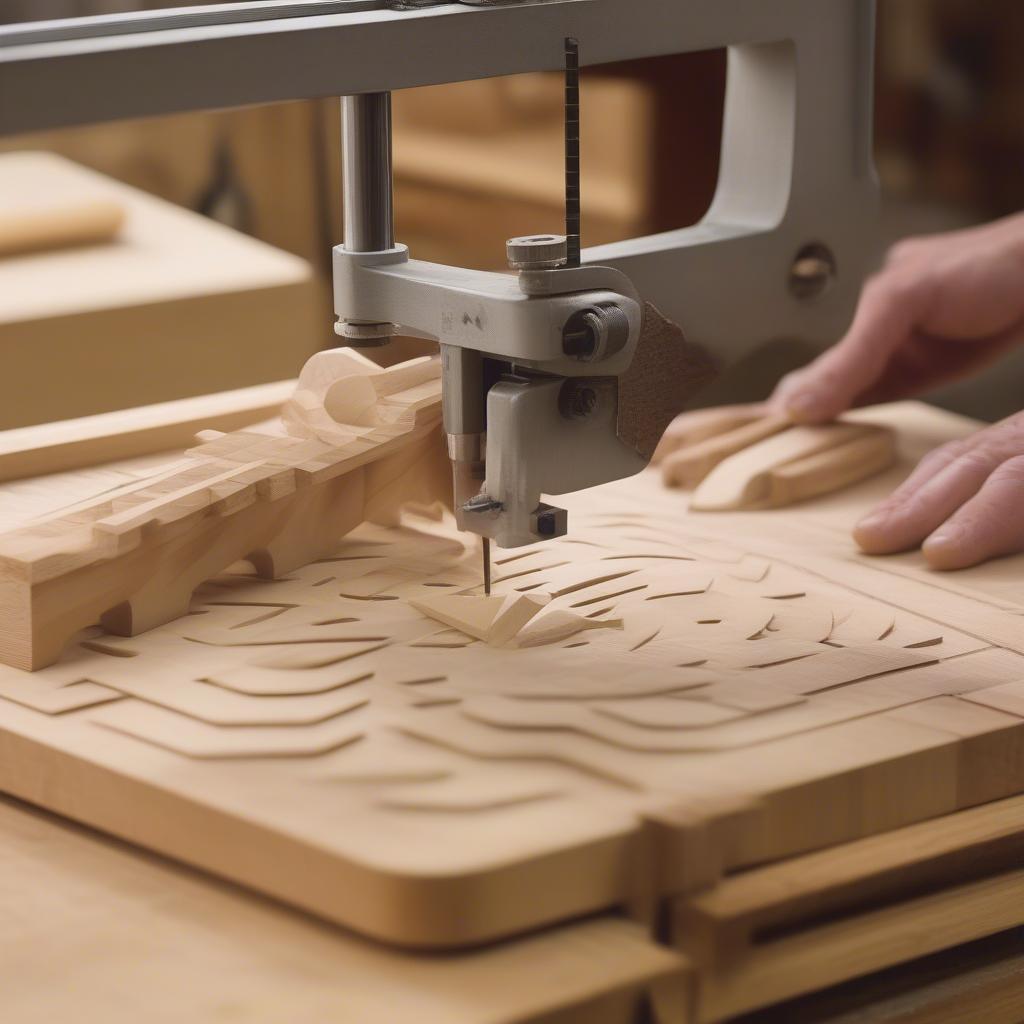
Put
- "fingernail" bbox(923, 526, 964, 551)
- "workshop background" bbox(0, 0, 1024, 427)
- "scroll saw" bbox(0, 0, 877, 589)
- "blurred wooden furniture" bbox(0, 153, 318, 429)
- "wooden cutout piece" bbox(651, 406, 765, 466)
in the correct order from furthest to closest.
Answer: "workshop background" bbox(0, 0, 1024, 427), "blurred wooden furniture" bbox(0, 153, 318, 429), "wooden cutout piece" bbox(651, 406, 765, 466), "fingernail" bbox(923, 526, 964, 551), "scroll saw" bbox(0, 0, 877, 589)

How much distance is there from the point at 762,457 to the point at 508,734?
585 mm

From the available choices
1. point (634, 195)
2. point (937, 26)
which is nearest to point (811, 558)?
point (634, 195)

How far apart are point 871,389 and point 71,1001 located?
3.30 feet

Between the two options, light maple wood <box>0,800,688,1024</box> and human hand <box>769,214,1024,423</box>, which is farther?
human hand <box>769,214,1024,423</box>

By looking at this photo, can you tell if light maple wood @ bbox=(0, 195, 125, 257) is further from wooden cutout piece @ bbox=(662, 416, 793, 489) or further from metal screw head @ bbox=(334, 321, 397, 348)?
metal screw head @ bbox=(334, 321, 397, 348)

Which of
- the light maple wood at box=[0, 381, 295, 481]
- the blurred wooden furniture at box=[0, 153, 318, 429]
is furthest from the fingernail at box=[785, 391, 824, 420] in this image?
the blurred wooden furniture at box=[0, 153, 318, 429]

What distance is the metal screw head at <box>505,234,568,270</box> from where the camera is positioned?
110cm

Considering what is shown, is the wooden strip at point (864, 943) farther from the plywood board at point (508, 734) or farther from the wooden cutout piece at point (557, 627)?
the wooden cutout piece at point (557, 627)

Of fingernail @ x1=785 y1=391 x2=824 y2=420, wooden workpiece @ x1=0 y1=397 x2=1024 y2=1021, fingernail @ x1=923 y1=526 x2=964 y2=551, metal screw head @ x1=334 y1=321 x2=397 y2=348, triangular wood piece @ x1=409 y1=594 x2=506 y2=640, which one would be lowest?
wooden workpiece @ x1=0 y1=397 x2=1024 y2=1021

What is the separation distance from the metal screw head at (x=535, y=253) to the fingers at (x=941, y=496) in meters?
0.43

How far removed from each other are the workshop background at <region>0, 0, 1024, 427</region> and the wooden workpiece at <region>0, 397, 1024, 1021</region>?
1.57 meters

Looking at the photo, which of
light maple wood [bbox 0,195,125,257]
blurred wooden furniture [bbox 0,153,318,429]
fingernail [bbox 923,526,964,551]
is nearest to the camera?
fingernail [bbox 923,526,964,551]

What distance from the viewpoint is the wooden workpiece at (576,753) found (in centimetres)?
97

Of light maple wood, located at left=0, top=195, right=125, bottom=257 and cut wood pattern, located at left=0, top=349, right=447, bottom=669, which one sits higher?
light maple wood, located at left=0, top=195, right=125, bottom=257
